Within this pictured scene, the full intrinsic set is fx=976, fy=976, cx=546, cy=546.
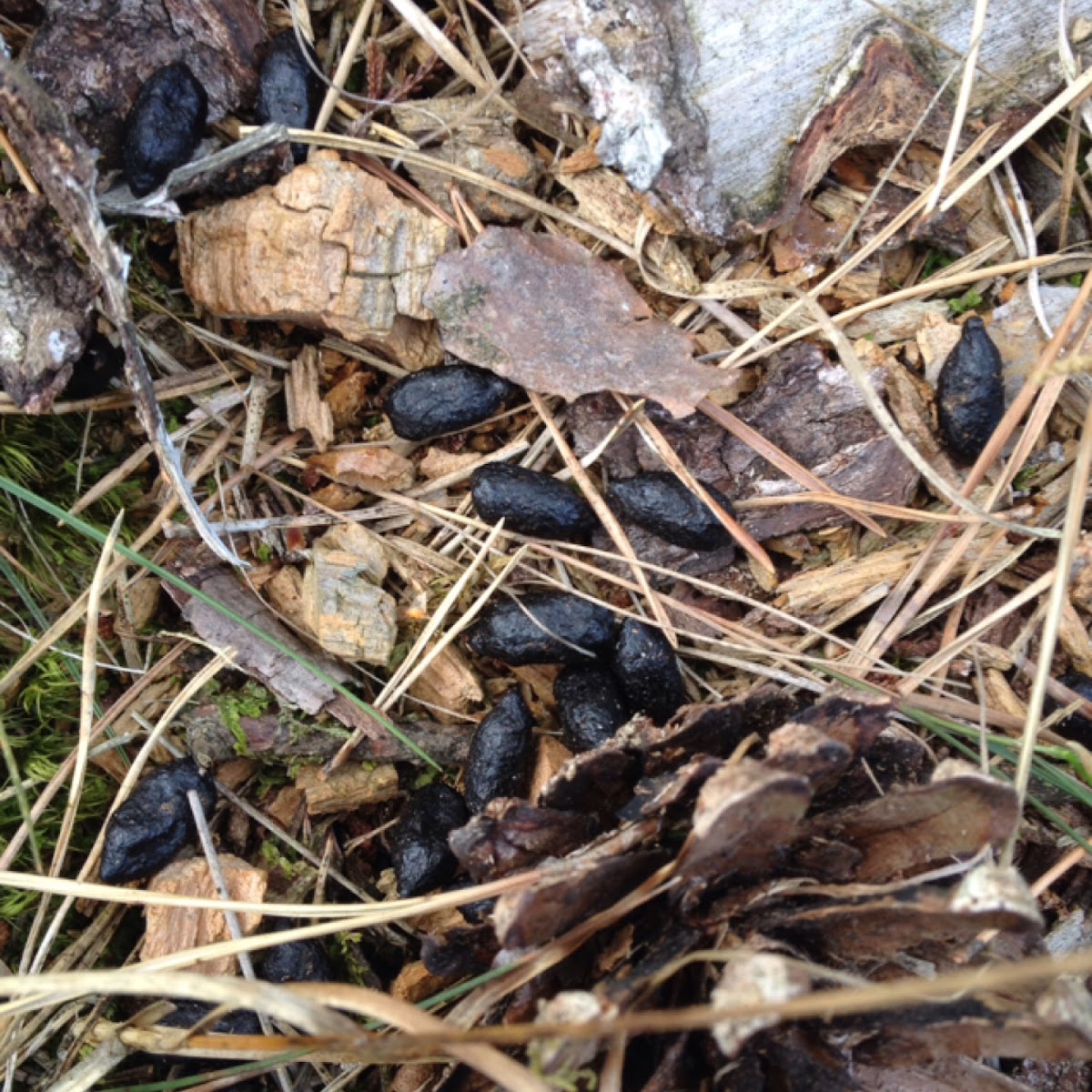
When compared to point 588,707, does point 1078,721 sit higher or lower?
lower

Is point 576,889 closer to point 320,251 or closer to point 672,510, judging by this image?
point 672,510

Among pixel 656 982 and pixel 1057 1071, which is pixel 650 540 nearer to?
pixel 656 982

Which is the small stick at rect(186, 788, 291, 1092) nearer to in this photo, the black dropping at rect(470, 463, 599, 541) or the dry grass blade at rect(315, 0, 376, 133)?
the black dropping at rect(470, 463, 599, 541)

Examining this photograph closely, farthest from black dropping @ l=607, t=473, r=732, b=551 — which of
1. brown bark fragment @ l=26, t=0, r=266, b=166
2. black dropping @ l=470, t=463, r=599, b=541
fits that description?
brown bark fragment @ l=26, t=0, r=266, b=166

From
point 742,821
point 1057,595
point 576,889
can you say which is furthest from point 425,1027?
point 1057,595

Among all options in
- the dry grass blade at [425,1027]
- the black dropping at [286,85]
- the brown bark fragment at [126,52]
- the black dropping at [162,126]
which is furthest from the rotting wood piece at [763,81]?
the dry grass blade at [425,1027]

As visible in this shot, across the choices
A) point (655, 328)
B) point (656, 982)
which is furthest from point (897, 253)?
point (656, 982)
